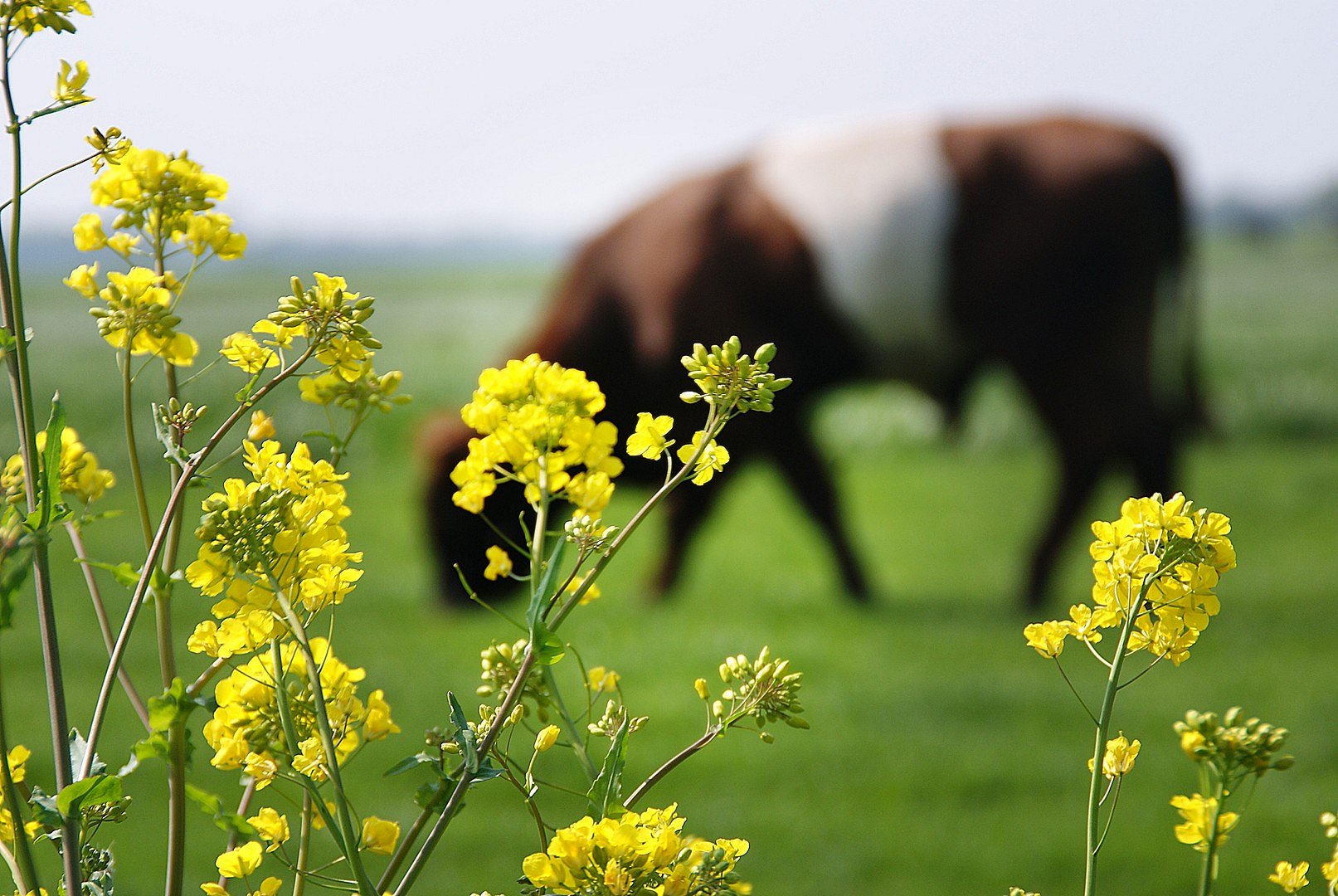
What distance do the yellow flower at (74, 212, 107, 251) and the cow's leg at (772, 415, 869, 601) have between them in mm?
2669

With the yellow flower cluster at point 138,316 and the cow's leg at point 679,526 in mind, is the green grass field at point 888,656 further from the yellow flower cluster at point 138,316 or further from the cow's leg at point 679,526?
the yellow flower cluster at point 138,316

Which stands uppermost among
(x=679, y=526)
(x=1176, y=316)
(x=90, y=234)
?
(x=90, y=234)

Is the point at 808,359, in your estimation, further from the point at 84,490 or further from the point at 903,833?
the point at 84,490

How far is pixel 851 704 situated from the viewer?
8.20ft

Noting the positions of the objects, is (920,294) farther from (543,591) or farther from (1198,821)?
(543,591)

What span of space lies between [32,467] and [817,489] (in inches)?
111

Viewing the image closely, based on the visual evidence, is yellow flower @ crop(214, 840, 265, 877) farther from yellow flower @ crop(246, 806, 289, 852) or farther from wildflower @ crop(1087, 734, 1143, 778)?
wildflower @ crop(1087, 734, 1143, 778)

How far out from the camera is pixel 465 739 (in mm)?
406

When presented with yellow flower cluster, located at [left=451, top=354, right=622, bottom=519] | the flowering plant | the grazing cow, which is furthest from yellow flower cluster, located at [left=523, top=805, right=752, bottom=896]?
the grazing cow

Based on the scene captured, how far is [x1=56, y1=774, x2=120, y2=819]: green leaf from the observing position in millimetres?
395

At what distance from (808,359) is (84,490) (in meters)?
2.64

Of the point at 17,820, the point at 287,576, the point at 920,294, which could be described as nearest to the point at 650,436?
the point at 287,576

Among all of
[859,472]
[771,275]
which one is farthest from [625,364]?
[859,472]

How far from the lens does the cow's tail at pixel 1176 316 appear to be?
3117mm
